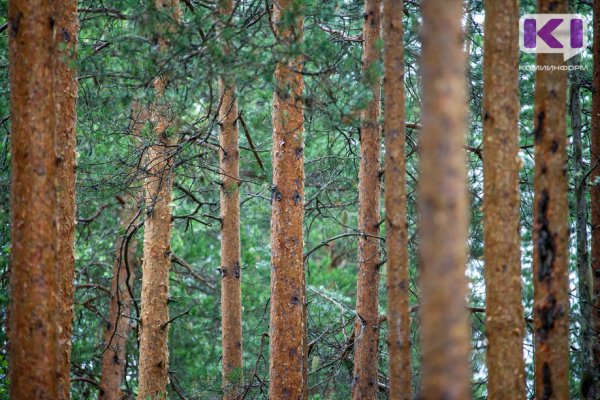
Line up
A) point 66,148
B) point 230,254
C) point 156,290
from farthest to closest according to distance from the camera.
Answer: point 230,254, point 156,290, point 66,148

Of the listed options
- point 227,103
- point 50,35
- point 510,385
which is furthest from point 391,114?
point 227,103

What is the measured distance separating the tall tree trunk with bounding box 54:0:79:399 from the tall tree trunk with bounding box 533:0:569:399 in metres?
4.51

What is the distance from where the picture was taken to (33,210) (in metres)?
6.45

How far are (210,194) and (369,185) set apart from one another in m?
7.35

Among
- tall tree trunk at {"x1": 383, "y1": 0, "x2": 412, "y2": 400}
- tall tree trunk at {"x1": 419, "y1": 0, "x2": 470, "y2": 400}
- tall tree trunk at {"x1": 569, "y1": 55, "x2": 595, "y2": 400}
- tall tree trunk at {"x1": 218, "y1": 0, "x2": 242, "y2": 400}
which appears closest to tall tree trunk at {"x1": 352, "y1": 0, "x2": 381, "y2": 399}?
tall tree trunk at {"x1": 218, "y1": 0, "x2": 242, "y2": 400}

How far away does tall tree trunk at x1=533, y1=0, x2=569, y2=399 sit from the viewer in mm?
6602

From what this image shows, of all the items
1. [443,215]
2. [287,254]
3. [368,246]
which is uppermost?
[368,246]

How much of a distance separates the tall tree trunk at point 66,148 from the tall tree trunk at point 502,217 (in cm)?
409

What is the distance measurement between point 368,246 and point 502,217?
4.34 meters

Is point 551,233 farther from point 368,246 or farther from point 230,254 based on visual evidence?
point 230,254

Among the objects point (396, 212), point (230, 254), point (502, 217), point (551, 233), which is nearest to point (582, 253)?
point (551, 233)

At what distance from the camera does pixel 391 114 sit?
290 inches

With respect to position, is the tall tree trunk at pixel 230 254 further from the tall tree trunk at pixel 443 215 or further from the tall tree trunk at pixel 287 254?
the tall tree trunk at pixel 443 215

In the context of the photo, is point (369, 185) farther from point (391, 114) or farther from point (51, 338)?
point (51, 338)
